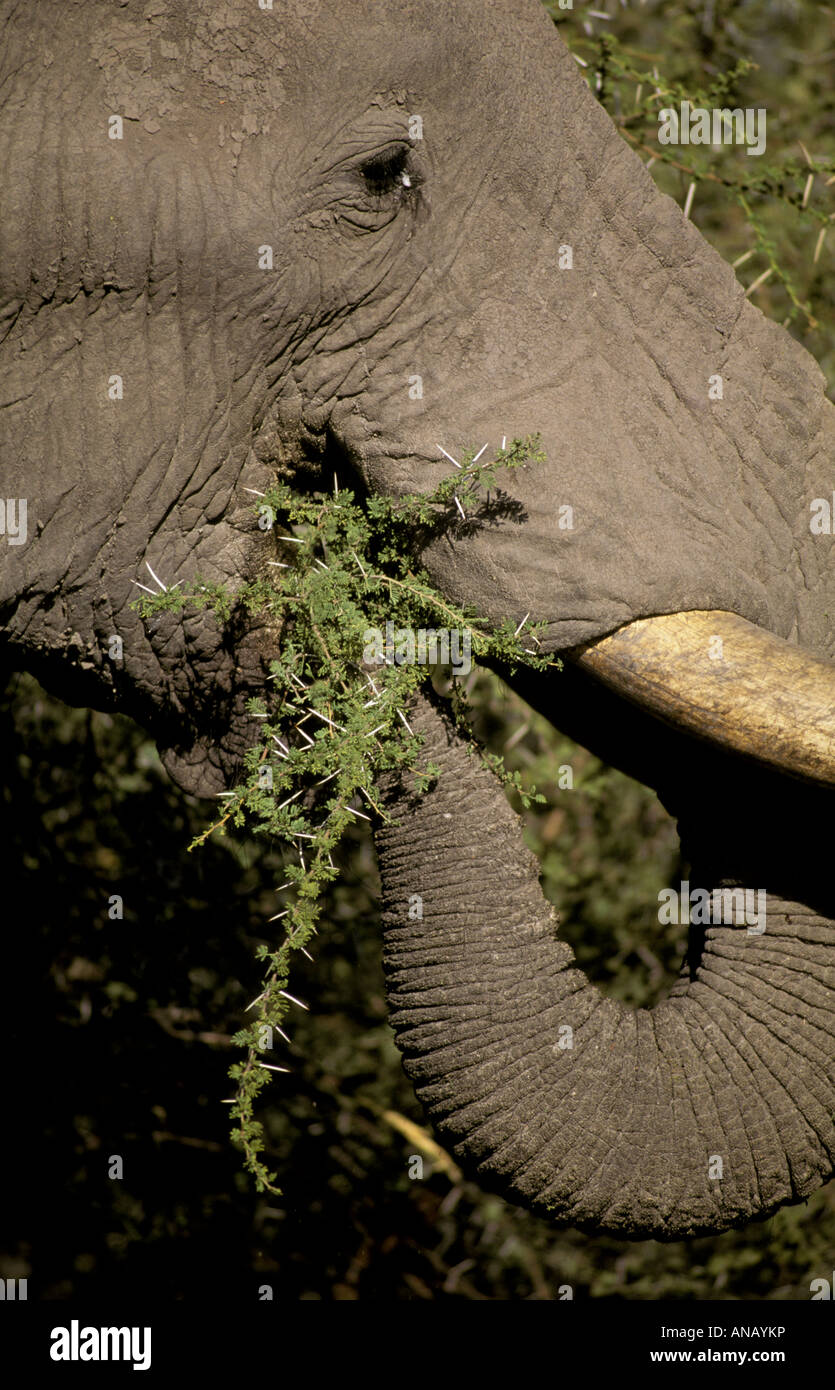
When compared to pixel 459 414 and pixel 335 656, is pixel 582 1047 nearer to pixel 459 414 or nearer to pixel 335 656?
pixel 335 656

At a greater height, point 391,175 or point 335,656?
point 391,175

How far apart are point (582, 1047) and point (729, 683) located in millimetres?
497

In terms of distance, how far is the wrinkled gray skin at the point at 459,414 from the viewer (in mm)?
1494

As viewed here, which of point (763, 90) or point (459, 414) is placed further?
point (763, 90)

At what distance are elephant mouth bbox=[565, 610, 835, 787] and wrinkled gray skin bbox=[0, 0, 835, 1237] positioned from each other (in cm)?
3

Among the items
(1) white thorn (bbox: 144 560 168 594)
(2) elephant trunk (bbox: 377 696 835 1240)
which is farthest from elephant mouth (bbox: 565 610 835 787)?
(1) white thorn (bbox: 144 560 168 594)

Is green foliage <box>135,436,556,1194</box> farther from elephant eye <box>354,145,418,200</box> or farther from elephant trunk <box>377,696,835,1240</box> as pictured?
elephant eye <box>354,145,418,200</box>

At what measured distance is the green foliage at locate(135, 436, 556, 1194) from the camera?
146 centimetres

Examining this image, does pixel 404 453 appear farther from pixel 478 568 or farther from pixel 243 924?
pixel 243 924

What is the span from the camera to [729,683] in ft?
4.53

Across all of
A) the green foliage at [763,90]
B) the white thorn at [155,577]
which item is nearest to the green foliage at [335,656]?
the white thorn at [155,577]

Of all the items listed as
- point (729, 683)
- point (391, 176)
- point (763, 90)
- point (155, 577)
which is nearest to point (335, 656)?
point (155, 577)

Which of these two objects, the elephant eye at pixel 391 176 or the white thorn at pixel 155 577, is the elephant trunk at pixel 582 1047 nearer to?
the white thorn at pixel 155 577
